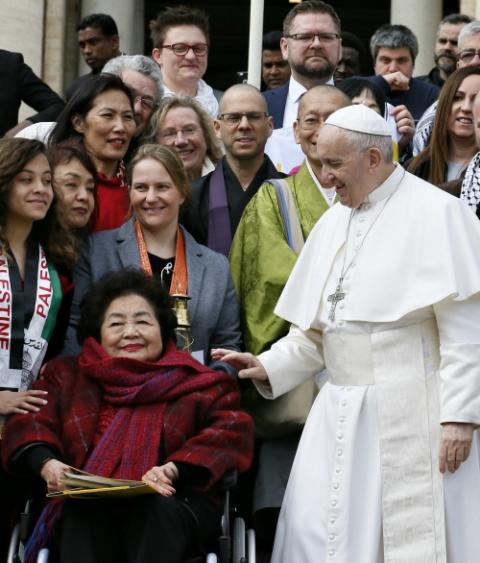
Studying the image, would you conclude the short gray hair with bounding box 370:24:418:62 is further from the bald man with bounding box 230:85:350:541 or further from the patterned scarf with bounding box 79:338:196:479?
the patterned scarf with bounding box 79:338:196:479

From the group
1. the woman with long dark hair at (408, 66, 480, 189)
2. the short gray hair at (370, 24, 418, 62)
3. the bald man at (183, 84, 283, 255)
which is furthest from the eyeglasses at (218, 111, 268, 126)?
the short gray hair at (370, 24, 418, 62)

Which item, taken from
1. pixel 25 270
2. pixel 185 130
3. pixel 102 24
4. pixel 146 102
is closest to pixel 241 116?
pixel 185 130

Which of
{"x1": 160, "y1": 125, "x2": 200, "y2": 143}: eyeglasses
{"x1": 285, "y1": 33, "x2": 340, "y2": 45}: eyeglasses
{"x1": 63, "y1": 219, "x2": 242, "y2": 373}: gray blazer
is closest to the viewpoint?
{"x1": 63, "y1": 219, "x2": 242, "y2": 373}: gray blazer

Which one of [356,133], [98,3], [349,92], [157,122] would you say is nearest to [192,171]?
[157,122]

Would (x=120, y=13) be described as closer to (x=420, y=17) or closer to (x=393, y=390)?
(x=420, y=17)

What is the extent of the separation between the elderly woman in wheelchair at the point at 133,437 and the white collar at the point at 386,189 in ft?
3.20

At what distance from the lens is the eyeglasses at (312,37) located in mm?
9258

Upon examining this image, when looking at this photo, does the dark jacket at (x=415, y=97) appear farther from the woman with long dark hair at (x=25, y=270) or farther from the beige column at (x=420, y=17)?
the beige column at (x=420, y=17)

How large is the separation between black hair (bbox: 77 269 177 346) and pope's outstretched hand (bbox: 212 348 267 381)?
392 millimetres

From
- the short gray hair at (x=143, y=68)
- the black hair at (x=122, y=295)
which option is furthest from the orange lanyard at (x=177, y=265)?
the short gray hair at (x=143, y=68)

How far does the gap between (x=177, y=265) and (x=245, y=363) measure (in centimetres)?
96

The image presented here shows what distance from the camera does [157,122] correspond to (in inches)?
334

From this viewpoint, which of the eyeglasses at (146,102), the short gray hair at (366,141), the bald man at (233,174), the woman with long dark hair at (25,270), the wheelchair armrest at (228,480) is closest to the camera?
the short gray hair at (366,141)

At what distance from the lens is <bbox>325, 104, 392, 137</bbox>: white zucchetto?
638cm
